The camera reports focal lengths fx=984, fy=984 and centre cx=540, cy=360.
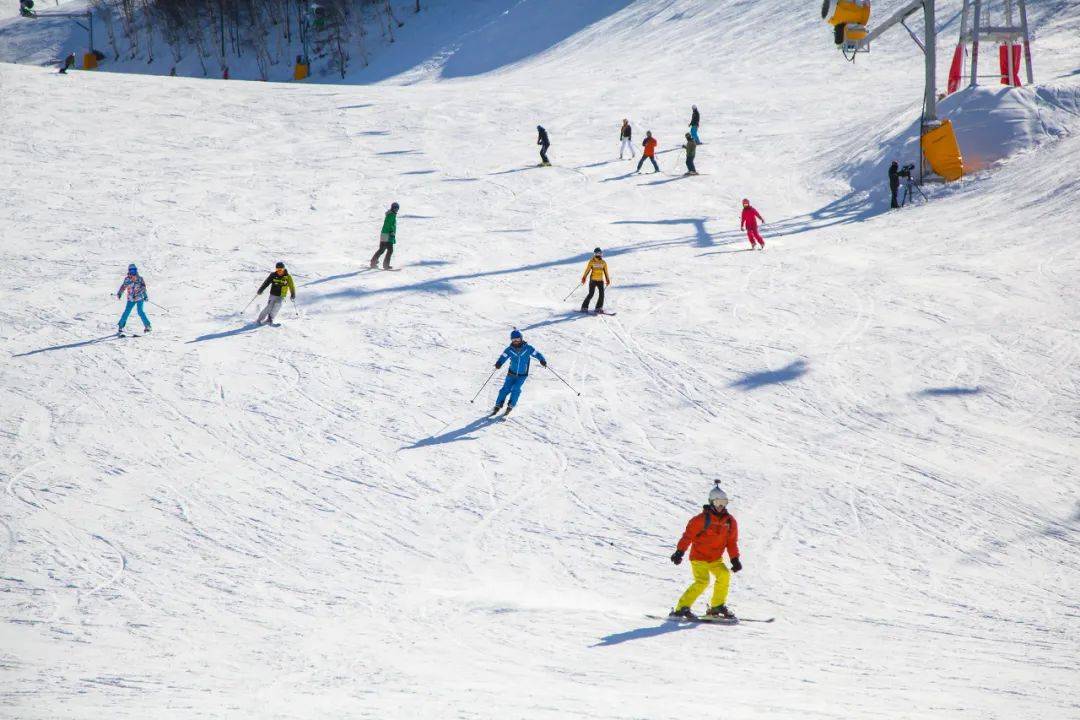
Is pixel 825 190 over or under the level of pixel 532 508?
over

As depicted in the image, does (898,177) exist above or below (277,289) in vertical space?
above

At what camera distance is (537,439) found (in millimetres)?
12578

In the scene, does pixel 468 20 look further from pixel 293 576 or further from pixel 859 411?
pixel 293 576

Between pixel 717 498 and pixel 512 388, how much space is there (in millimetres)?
5475

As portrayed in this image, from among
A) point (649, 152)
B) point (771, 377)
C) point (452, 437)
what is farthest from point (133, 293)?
point (649, 152)

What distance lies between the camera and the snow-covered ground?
754 cm

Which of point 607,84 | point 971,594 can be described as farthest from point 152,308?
point 607,84

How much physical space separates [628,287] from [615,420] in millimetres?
5848

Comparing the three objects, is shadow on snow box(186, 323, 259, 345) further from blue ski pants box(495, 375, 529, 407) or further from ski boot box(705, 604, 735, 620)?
ski boot box(705, 604, 735, 620)

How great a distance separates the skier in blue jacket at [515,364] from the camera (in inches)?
512

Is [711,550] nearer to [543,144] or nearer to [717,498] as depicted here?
[717,498]

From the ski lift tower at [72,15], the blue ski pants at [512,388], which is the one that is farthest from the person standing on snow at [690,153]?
the ski lift tower at [72,15]

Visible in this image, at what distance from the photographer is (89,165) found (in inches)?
1041

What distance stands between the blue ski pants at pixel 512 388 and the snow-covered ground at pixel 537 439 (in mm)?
424
